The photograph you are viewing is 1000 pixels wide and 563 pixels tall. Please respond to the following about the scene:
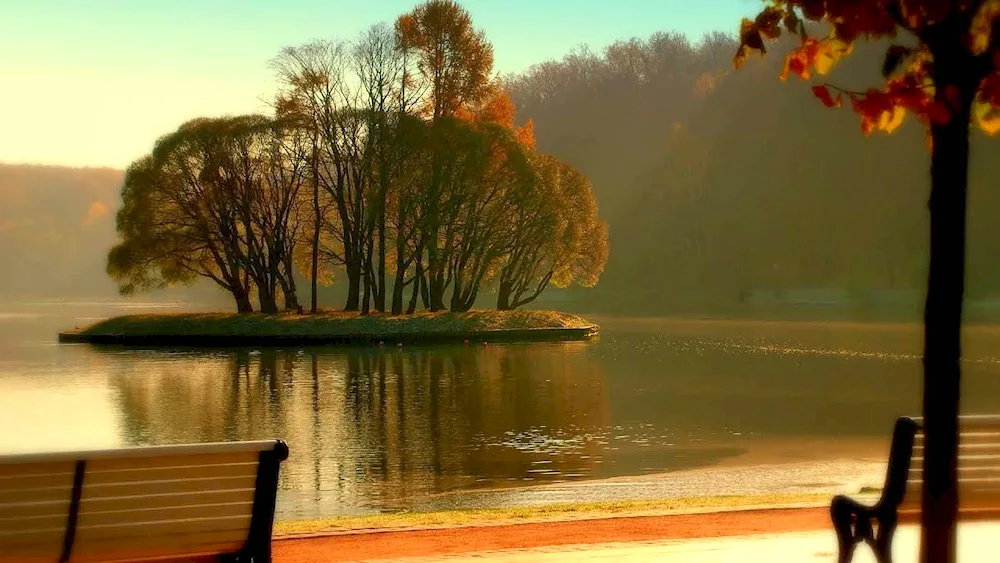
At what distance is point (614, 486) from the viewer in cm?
1455

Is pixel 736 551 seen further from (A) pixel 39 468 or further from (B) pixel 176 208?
A: (B) pixel 176 208

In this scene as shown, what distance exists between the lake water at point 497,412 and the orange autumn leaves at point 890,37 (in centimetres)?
865

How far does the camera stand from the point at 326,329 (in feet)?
181

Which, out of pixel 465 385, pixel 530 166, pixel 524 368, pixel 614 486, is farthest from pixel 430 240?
pixel 614 486

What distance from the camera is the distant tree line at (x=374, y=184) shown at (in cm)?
5956

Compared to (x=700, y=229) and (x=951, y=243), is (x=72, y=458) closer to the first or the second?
(x=951, y=243)

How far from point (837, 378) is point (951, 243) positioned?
28.9 meters

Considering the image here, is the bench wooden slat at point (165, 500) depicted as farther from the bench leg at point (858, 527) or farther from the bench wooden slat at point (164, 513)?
the bench leg at point (858, 527)

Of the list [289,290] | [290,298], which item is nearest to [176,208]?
[289,290]

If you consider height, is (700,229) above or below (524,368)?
above

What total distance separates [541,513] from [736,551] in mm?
3592

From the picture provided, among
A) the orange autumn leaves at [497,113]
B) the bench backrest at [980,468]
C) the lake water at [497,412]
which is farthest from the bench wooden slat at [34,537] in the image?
the orange autumn leaves at [497,113]

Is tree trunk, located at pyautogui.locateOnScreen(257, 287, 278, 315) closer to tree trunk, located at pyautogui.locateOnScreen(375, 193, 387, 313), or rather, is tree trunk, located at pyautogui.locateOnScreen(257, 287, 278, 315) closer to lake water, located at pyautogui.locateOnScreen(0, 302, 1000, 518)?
tree trunk, located at pyautogui.locateOnScreen(375, 193, 387, 313)

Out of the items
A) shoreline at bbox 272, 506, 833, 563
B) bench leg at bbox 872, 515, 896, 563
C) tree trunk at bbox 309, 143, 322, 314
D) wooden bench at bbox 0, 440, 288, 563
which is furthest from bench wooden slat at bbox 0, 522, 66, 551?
tree trunk at bbox 309, 143, 322, 314
